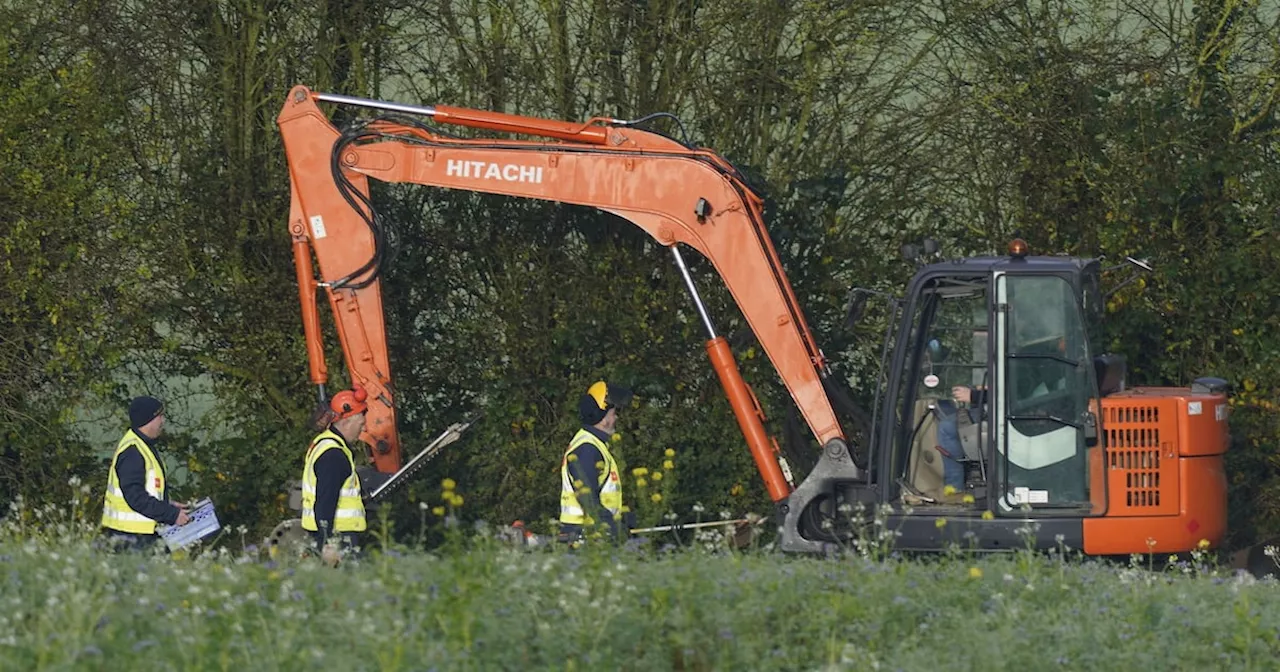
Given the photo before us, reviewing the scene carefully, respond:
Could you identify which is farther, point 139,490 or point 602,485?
point 602,485

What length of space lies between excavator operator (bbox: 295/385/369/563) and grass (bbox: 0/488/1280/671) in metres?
1.67

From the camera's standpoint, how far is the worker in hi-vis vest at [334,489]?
34.9ft

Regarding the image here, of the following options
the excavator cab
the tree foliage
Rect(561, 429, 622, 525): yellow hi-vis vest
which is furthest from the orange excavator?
the tree foliage

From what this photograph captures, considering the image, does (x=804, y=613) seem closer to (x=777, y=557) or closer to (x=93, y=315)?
(x=777, y=557)

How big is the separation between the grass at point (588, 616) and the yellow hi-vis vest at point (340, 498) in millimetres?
1692

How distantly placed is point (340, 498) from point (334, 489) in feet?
0.27

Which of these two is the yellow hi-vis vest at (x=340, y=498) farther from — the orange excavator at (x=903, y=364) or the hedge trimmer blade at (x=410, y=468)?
the orange excavator at (x=903, y=364)

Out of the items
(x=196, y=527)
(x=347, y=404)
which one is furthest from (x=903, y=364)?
(x=196, y=527)

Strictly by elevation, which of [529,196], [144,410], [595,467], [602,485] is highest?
[529,196]

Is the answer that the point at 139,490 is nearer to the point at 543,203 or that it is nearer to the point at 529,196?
the point at 529,196

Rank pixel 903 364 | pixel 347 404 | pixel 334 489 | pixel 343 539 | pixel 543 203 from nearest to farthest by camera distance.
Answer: pixel 343 539 < pixel 334 489 < pixel 903 364 < pixel 347 404 < pixel 543 203

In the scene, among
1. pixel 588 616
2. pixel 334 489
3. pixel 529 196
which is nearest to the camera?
pixel 588 616

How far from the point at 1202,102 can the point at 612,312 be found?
192 inches

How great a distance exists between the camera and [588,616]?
7.56 m
